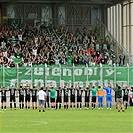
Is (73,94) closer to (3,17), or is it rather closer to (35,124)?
(35,124)

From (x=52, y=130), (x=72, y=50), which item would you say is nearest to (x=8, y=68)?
(x=72, y=50)

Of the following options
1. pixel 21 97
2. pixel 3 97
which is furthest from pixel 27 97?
pixel 3 97

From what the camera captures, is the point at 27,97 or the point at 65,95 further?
the point at 65,95

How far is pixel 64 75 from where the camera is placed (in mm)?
43031

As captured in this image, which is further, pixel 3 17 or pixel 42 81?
pixel 3 17

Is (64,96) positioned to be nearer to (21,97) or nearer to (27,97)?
(27,97)

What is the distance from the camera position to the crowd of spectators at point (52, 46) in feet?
159

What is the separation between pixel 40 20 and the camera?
191 ft

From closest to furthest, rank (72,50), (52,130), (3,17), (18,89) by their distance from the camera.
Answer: (52,130) < (18,89) < (72,50) < (3,17)

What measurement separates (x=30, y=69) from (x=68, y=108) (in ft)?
13.5

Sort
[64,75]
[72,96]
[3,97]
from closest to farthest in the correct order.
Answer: [3,97]
[72,96]
[64,75]

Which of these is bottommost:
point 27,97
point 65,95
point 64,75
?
point 27,97

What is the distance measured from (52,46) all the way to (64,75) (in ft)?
28.9

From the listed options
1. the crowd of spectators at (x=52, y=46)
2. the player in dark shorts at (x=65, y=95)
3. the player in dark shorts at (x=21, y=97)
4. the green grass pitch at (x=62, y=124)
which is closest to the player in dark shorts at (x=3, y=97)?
the player in dark shorts at (x=21, y=97)
